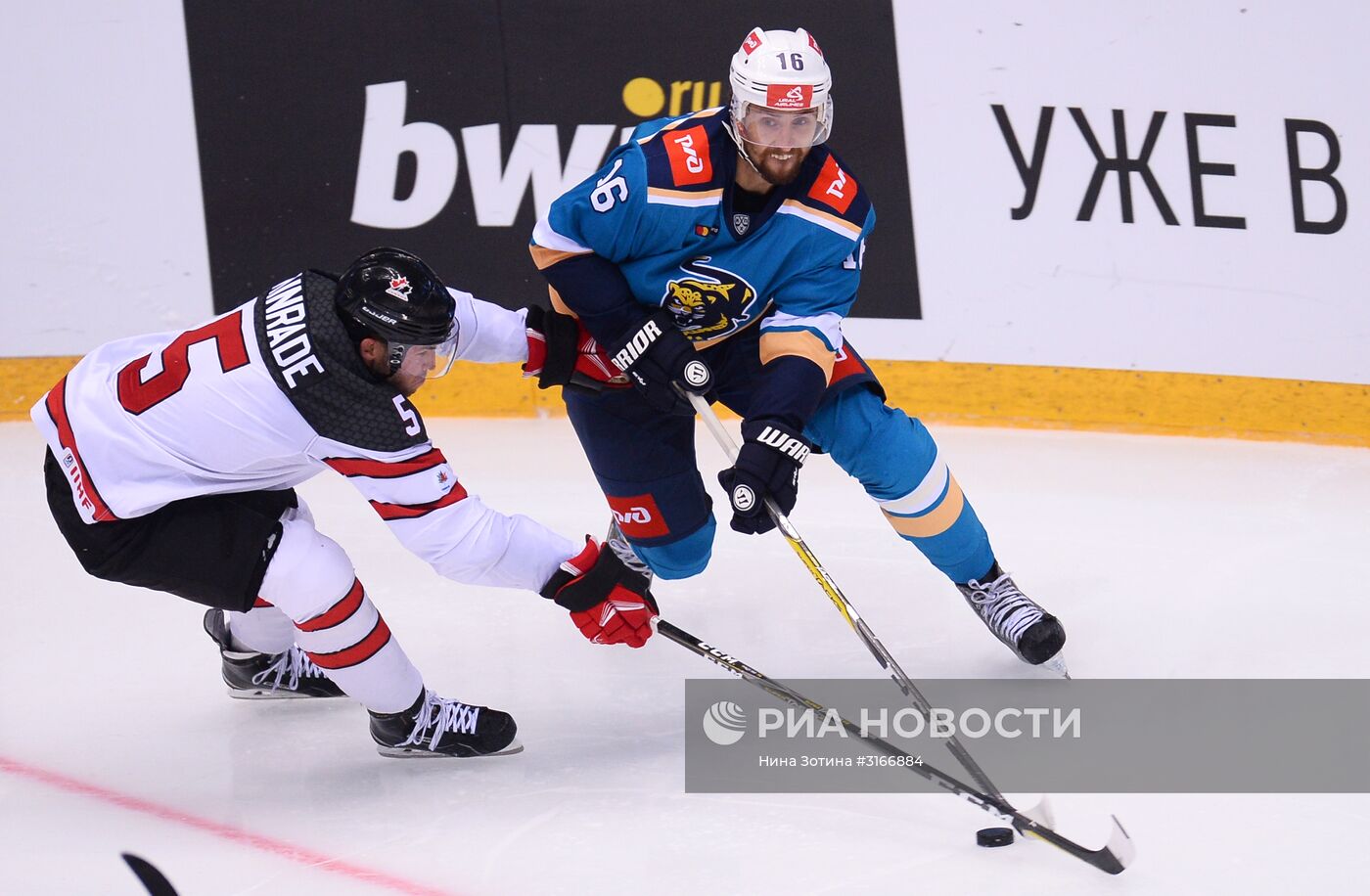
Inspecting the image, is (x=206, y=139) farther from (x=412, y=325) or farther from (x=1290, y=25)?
(x=1290, y=25)

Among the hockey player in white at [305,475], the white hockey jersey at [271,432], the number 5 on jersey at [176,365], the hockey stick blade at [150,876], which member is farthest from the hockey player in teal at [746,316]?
the hockey stick blade at [150,876]

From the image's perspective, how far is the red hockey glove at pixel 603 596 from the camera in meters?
2.78

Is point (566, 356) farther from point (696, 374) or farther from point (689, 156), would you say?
point (689, 156)

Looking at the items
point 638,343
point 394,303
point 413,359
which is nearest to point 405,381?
point 413,359

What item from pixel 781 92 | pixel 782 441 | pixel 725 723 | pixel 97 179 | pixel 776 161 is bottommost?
pixel 725 723

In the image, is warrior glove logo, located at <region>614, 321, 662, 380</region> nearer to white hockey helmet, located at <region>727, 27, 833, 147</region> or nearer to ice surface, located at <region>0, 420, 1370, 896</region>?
white hockey helmet, located at <region>727, 27, 833, 147</region>

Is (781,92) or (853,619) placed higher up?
(781,92)

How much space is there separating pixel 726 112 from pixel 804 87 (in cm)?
29

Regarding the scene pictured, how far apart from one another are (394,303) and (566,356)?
666mm

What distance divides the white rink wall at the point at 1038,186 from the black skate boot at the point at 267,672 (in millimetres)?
2028

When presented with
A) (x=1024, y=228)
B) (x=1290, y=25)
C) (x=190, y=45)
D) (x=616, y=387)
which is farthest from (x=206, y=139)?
(x=1290, y=25)

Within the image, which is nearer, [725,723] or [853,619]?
[853,619]

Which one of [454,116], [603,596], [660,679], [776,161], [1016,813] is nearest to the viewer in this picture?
[1016,813]

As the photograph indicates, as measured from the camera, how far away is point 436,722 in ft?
9.61
